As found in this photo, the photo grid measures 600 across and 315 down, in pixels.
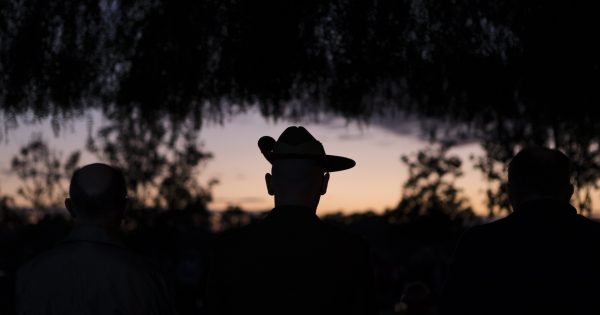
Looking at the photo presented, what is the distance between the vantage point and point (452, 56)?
5613 mm

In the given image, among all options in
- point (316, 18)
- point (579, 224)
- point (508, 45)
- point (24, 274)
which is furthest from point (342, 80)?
point (24, 274)

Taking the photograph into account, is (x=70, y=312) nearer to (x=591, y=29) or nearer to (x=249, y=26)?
(x=249, y=26)

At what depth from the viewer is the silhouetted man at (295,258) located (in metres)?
2.96

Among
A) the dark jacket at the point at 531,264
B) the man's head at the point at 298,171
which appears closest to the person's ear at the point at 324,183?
the man's head at the point at 298,171

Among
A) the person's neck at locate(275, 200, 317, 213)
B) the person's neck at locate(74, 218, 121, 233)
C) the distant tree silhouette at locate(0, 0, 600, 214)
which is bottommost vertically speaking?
the person's neck at locate(74, 218, 121, 233)

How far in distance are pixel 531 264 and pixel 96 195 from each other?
180 cm

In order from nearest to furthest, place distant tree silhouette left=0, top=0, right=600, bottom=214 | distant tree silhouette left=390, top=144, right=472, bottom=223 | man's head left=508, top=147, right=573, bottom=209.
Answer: man's head left=508, top=147, right=573, bottom=209
distant tree silhouette left=0, top=0, right=600, bottom=214
distant tree silhouette left=390, top=144, right=472, bottom=223

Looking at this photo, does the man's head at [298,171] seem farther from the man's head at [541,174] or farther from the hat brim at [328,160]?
the man's head at [541,174]

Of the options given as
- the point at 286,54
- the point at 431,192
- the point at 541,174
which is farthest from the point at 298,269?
the point at 431,192

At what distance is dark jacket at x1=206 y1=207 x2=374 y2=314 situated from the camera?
9.69 ft

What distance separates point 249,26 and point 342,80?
867 mm

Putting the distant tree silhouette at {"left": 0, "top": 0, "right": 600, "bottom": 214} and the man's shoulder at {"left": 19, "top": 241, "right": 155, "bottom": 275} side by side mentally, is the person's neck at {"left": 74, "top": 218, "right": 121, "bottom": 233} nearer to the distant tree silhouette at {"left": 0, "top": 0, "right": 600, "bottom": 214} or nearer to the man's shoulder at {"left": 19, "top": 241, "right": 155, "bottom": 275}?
the man's shoulder at {"left": 19, "top": 241, "right": 155, "bottom": 275}

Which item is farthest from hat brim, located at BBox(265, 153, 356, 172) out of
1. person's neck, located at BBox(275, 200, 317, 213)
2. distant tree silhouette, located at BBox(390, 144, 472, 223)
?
distant tree silhouette, located at BBox(390, 144, 472, 223)

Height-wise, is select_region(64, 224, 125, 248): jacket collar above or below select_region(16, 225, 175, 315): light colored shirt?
above
